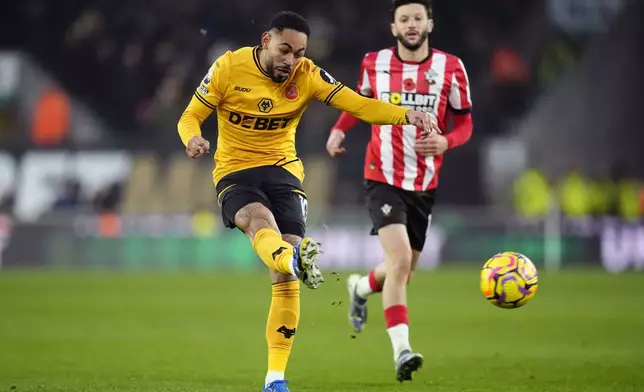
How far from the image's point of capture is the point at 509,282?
7.71 m

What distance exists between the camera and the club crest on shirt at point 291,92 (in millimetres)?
7262

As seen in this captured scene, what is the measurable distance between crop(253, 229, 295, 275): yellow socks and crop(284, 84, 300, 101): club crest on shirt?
945 millimetres

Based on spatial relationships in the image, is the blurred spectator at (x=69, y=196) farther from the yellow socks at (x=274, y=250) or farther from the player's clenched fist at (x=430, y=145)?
the yellow socks at (x=274, y=250)

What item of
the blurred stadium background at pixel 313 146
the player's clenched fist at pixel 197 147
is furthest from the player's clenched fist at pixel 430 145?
the blurred stadium background at pixel 313 146

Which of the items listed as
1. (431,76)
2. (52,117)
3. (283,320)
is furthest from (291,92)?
(52,117)

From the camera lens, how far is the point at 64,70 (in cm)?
2681

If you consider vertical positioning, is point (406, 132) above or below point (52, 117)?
below

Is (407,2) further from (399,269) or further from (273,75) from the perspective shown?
(399,269)

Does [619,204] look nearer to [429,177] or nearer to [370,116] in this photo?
[429,177]

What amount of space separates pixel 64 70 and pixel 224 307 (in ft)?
45.0

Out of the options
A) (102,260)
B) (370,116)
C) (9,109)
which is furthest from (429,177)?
(9,109)

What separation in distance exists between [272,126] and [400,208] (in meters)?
1.60

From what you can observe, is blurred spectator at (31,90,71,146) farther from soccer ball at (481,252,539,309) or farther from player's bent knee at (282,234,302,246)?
player's bent knee at (282,234,302,246)

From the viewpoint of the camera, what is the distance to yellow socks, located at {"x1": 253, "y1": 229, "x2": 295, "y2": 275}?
6449mm
